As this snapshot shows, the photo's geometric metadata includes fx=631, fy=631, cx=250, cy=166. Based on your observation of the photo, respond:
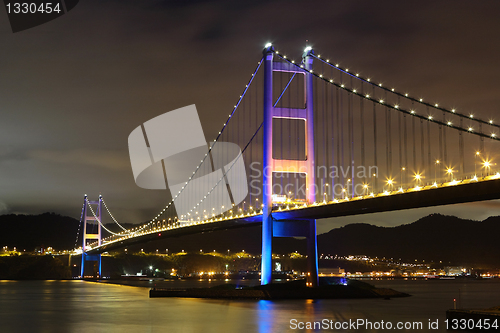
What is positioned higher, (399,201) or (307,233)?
(399,201)

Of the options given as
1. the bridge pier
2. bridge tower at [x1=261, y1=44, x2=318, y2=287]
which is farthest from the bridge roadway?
bridge tower at [x1=261, y1=44, x2=318, y2=287]

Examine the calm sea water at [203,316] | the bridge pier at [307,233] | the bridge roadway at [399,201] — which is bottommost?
the calm sea water at [203,316]

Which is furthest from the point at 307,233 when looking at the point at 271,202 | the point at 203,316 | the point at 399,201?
the point at 203,316

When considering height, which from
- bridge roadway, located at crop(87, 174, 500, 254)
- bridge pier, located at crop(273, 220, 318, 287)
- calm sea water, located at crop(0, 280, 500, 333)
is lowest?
calm sea water, located at crop(0, 280, 500, 333)

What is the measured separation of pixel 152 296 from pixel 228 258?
98421 mm

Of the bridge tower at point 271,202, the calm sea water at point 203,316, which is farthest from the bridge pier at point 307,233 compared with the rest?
the calm sea water at point 203,316

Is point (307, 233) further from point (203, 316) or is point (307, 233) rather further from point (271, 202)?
point (203, 316)

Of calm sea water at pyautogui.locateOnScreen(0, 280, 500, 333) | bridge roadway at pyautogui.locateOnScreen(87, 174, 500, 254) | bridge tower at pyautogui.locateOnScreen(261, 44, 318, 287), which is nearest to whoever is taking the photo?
calm sea water at pyautogui.locateOnScreen(0, 280, 500, 333)

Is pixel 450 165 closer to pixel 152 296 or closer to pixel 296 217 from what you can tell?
pixel 296 217

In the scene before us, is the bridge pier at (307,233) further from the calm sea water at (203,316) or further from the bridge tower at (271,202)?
the calm sea water at (203,316)

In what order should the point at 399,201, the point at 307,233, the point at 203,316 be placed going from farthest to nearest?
the point at 307,233 → the point at 399,201 → the point at 203,316

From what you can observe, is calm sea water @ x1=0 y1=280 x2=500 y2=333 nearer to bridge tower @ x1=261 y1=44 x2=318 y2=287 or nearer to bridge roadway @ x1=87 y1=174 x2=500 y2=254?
bridge tower @ x1=261 y1=44 x2=318 y2=287

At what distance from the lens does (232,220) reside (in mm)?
48219

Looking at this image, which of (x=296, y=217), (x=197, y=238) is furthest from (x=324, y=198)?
(x=197, y=238)
